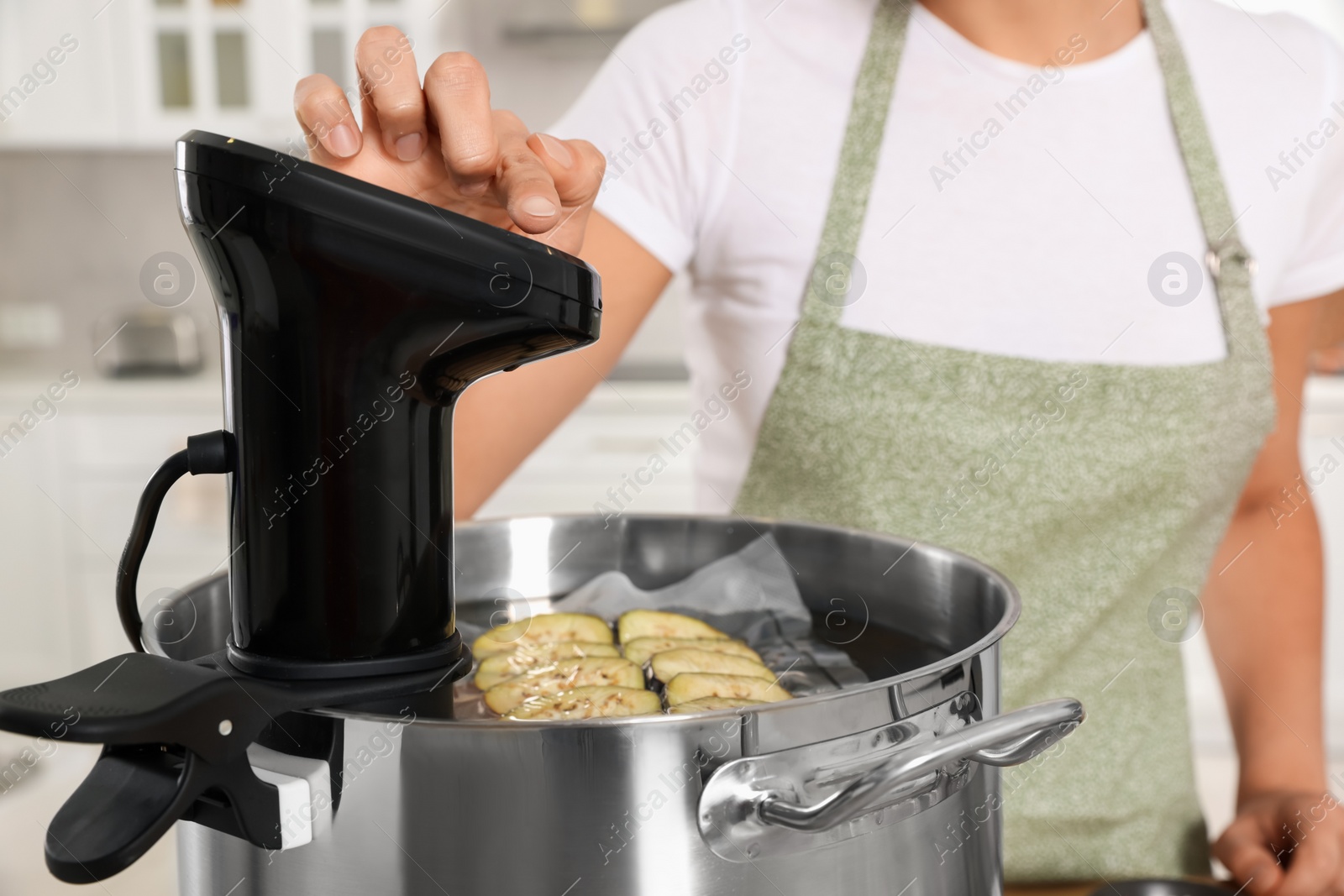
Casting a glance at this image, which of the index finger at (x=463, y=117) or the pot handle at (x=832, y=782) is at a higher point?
the index finger at (x=463, y=117)

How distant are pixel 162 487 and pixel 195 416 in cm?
223

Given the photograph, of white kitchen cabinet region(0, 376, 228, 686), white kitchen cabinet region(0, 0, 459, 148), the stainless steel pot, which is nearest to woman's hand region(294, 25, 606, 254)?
the stainless steel pot

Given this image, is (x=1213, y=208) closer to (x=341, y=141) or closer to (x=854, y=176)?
(x=854, y=176)

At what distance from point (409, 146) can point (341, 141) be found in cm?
3

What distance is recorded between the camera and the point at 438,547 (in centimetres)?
38

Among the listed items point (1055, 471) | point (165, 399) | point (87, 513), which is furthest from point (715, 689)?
point (87, 513)

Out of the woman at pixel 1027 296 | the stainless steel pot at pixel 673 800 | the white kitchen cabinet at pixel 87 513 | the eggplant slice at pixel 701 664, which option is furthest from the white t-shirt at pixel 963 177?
the white kitchen cabinet at pixel 87 513

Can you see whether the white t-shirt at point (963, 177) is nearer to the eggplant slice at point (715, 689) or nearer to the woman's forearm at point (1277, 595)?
the woman's forearm at point (1277, 595)

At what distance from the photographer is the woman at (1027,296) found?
0.79m

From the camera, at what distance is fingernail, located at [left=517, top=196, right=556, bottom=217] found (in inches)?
17.2

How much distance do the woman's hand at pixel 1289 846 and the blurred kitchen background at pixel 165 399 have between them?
1.63 meters

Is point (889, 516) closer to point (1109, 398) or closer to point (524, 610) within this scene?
point (1109, 398)

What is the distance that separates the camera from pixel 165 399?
94.3 inches

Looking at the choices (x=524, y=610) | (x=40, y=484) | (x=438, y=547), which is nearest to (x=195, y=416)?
(x=40, y=484)
